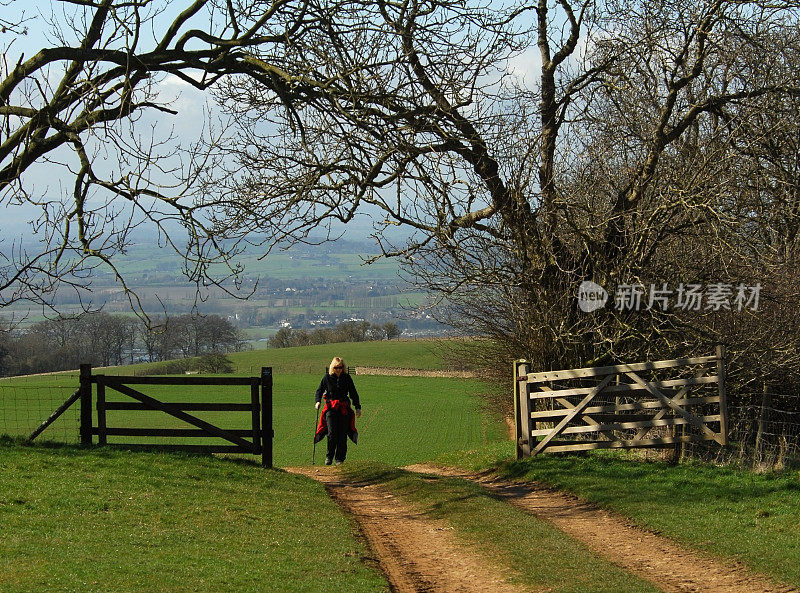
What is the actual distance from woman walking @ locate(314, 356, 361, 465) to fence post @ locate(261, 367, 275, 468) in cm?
94

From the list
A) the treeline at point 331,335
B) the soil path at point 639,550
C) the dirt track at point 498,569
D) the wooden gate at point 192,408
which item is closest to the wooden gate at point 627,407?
the soil path at point 639,550

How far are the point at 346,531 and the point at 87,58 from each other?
658 centimetres

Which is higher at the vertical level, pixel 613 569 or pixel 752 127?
pixel 752 127

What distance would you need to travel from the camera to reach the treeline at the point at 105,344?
2557 inches

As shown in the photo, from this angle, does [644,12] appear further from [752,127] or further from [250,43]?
[250,43]

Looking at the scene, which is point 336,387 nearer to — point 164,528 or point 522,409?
point 522,409

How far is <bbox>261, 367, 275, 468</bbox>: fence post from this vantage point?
44.5 feet

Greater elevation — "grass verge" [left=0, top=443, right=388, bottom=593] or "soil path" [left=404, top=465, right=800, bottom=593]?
"grass verge" [left=0, top=443, right=388, bottom=593]

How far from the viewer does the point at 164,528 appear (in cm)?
873

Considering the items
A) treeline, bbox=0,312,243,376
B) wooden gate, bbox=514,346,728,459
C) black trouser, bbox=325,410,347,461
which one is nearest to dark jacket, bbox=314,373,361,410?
black trouser, bbox=325,410,347,461

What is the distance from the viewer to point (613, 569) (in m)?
7.96

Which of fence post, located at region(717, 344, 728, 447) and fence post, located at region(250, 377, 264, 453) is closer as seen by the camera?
fence post, located at region(717, 344, 728, 447)

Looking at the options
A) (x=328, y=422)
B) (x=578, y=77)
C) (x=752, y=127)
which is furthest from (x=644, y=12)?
(x=328, y=422)

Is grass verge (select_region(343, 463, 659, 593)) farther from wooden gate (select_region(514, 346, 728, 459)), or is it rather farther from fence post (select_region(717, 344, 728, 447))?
fence post (select_region(717, 344, 728, 447))
